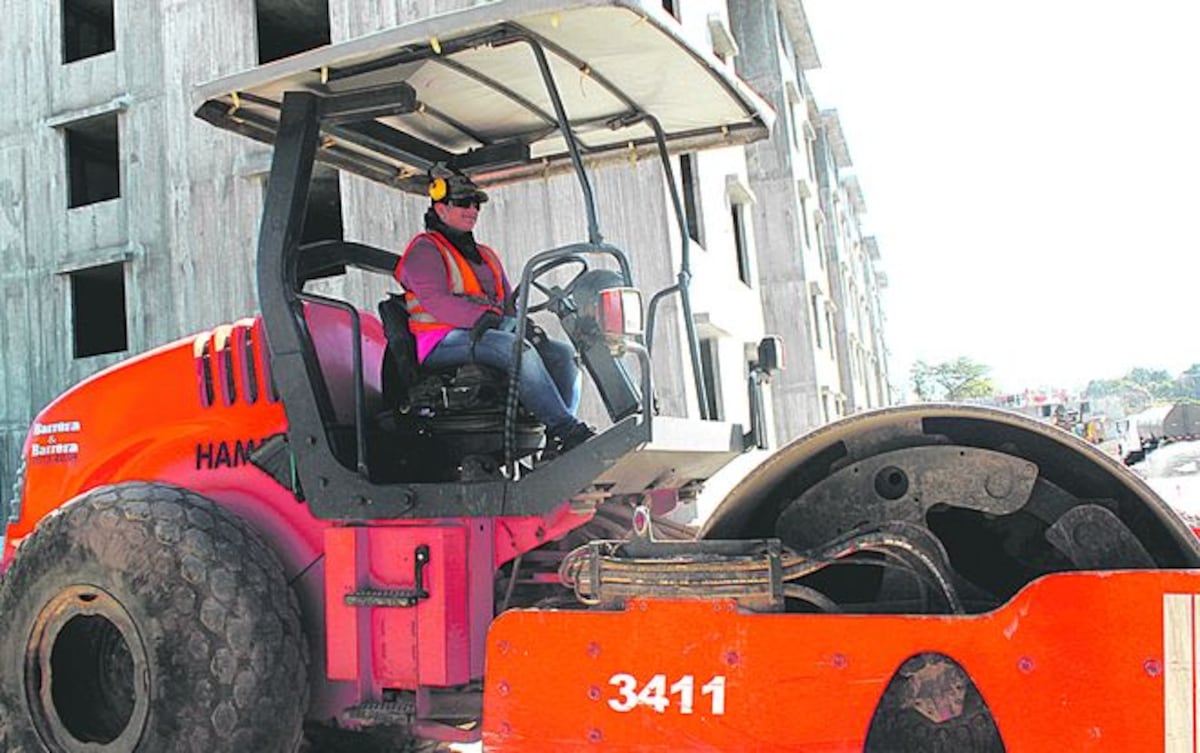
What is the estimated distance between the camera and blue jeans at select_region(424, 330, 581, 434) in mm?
3756

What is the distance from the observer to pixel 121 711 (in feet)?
13.8

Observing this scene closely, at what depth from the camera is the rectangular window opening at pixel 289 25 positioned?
19.6 metres

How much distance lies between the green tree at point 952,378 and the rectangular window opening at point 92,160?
7916 cm

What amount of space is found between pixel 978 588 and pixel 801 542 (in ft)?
1.68

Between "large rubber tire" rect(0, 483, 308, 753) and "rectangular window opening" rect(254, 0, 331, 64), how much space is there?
16.1 metres

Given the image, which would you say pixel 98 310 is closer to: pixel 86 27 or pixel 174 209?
pixel 86 27

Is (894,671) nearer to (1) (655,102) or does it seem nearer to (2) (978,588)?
(2) (978,588)

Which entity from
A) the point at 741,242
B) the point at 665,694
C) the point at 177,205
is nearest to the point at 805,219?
the point at 741,242

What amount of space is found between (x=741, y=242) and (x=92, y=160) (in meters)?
14.3

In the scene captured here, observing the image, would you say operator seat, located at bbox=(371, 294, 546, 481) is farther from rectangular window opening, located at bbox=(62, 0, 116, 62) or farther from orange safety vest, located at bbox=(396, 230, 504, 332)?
rectangular window opening, located at bbox=(62, 0, 116, 62)

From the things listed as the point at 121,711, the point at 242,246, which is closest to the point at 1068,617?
the point at 121,711

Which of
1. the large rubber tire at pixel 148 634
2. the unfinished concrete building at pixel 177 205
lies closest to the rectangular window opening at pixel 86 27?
the unfinished concrete building at pixel 177 205

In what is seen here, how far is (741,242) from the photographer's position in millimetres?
20953

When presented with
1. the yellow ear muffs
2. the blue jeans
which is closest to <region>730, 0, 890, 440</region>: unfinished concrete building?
the blue jeans
